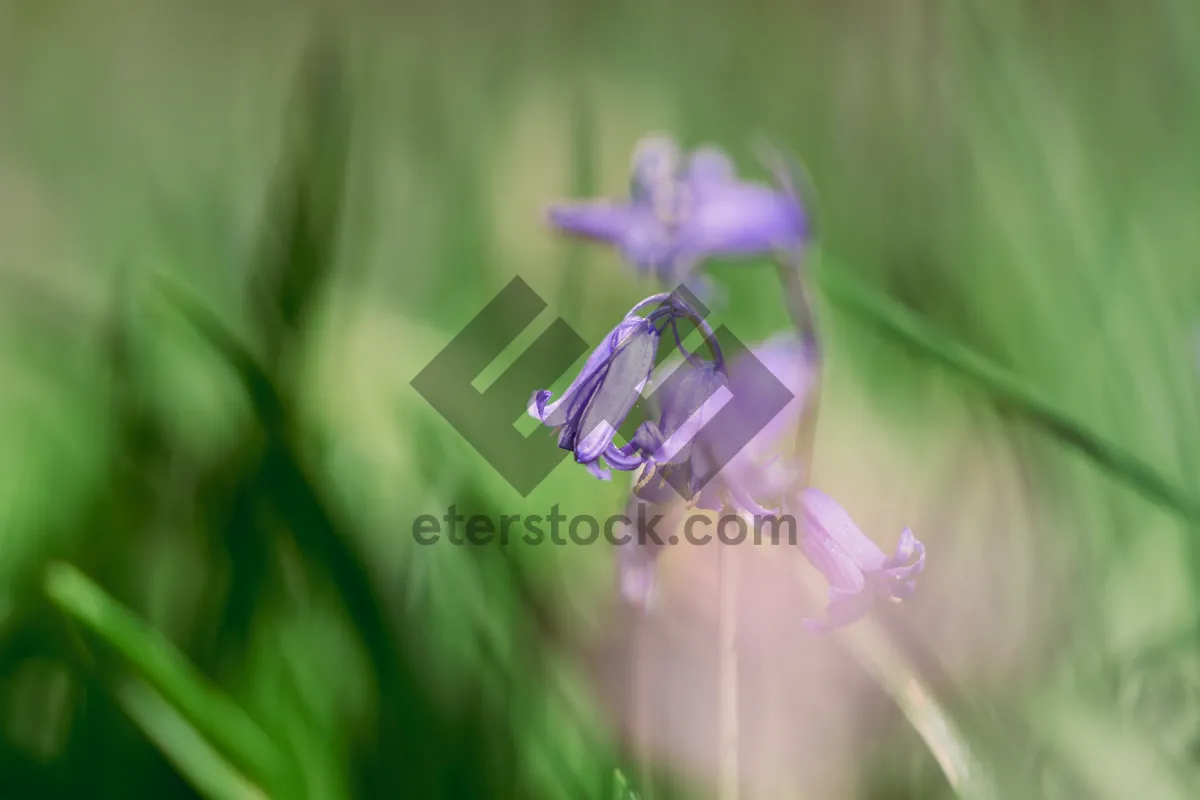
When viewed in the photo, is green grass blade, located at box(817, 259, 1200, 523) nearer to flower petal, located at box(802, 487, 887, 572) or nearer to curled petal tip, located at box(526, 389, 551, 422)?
flower petal, located at box(802, 487, 887, 572)

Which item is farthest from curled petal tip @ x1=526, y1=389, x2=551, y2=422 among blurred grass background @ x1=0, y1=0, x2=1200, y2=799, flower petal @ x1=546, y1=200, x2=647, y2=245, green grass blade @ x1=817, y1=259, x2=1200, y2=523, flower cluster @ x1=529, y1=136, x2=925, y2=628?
flower petal @ x1=546, y1=200, x2=647, y2=245

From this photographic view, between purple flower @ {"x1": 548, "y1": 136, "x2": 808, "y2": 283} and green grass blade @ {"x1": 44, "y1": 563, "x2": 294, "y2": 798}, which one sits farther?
purple flower @ {"x1": 548, "y1": 136, "x2": 808, "y2": 283}

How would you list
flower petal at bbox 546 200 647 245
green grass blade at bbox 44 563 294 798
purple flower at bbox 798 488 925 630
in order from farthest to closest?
1. flower petal at bbox 546 200 647 245
2. purple flower at bbox 798 488 925 630
3. green grass blade at bbox 44 563 294 798

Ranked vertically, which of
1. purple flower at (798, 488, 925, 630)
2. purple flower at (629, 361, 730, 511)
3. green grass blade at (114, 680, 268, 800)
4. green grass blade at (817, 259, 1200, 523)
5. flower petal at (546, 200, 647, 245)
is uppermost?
flower petal at (546, 200, 647, 245)

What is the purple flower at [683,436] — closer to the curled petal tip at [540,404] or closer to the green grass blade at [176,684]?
the curled petal tip at [540,404]

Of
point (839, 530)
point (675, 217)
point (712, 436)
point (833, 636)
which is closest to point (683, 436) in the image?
point (712, 436)

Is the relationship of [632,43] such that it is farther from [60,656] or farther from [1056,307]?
[60,656]

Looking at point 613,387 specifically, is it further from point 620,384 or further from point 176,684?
point 176,684
